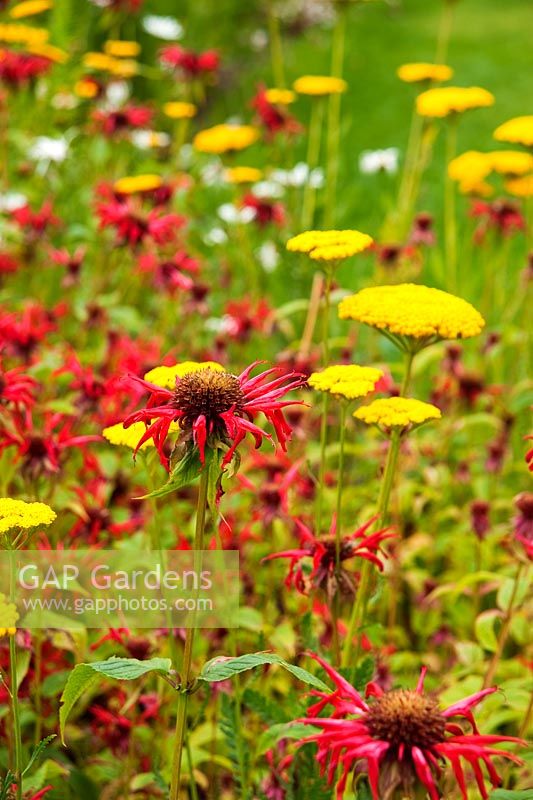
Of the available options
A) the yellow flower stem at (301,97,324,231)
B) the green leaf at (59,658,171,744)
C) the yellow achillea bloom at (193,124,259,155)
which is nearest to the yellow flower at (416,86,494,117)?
the yellow flower stem at (301,97,324,231)

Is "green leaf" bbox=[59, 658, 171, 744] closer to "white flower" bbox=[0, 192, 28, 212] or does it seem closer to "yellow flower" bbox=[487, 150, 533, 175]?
"yellow flower" bbox=[487, 150, 533, 175]

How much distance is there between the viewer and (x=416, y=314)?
91cm

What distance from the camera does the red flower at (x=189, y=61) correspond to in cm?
238

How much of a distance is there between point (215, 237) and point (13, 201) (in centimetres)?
62

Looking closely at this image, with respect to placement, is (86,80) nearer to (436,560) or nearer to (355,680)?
(436,560)

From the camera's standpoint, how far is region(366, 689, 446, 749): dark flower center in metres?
0.65

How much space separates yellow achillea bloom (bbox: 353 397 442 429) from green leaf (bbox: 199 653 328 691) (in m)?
0.23

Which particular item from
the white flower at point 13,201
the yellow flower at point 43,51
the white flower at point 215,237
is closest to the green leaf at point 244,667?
the white flower at point 13,201

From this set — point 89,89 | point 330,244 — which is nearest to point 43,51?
point 89,89

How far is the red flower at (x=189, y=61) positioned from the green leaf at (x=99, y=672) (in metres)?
1.90

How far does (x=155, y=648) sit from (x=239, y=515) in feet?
1.66

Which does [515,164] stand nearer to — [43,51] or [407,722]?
[43,51]

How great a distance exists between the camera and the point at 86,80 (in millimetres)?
2477

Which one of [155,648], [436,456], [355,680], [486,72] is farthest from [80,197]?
[486,72]
